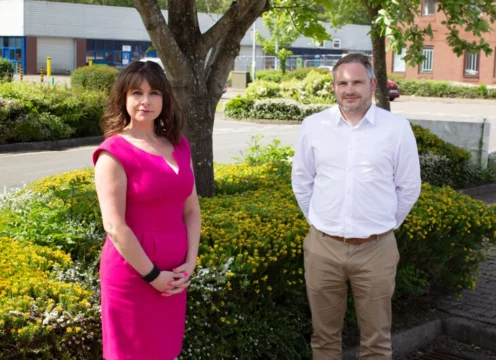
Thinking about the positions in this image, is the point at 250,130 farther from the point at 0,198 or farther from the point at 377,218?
the point at 377,218

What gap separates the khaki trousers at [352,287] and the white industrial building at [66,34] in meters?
51.1

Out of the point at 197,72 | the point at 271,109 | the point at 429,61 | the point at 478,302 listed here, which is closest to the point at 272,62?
the point at 429,61

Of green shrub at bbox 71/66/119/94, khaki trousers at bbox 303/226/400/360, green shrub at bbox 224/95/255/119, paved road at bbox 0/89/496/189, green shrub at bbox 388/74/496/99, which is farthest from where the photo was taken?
green shrub at bbox 388/74/496/99

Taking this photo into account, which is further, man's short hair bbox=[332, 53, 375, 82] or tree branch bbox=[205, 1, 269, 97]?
tree branch bbox=[205, 1, 269, 97]

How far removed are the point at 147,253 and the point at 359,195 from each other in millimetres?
1389

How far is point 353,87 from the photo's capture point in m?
4.27

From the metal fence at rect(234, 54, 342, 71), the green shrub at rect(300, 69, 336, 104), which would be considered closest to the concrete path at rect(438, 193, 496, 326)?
the green shrub at rect(300, 69, 336, 104)

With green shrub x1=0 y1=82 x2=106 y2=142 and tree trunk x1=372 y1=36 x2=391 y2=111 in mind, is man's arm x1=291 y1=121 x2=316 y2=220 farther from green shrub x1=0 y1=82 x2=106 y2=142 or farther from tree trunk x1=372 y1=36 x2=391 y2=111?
green shrub x1=0 y1=82 x2=106 y2=142

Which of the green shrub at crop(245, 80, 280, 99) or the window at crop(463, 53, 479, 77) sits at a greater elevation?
the window at crop(463, 53, 479, 77)

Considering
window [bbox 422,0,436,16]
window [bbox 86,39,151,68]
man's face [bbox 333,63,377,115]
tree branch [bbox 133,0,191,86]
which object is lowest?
man's face [bbox 333,63,377,115]

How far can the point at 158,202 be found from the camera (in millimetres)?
3438

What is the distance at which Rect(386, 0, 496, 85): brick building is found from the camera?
50.8m

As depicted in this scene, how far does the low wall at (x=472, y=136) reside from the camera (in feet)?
44.9

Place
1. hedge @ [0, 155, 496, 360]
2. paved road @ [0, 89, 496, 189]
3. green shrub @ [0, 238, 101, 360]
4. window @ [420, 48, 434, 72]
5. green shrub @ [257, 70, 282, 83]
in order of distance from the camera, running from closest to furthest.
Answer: green shrub @ [0, 238, 101, 360] → hedge @ [0, 155, 496, 360] → paved road @ [0, 89, 496, 189] → green shrub @ [257, 70, 282, 83] → window @ [420, 48, 434, 72]
